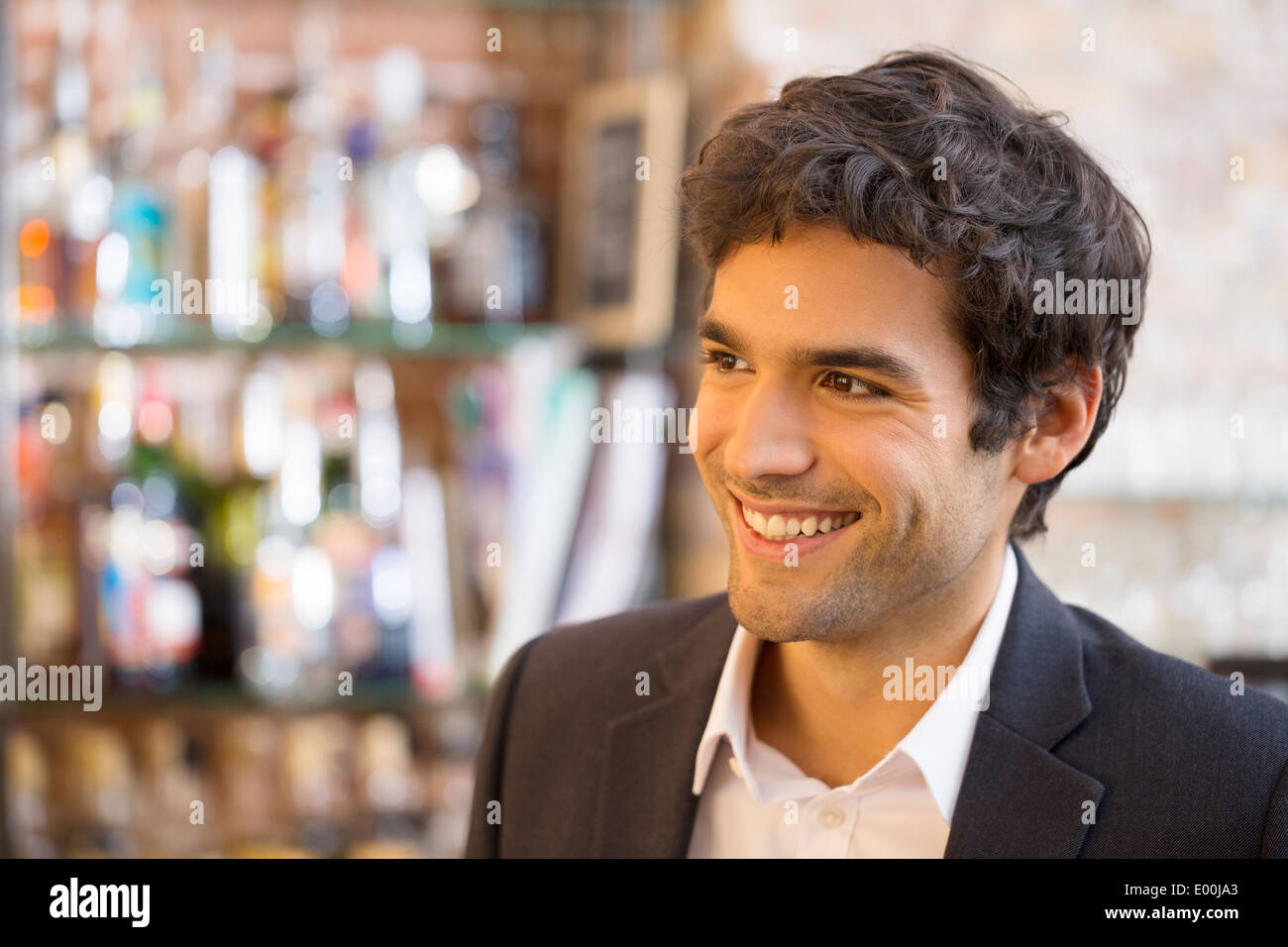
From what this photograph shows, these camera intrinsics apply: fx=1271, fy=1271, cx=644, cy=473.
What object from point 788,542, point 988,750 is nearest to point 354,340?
point 788,542

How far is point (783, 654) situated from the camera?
1.18 m

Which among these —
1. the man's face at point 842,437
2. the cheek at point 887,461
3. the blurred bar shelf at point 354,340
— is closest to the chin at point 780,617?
the man's face at point 842,437

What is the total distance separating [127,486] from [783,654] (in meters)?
1.28

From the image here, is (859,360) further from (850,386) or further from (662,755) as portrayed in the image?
(662,755)

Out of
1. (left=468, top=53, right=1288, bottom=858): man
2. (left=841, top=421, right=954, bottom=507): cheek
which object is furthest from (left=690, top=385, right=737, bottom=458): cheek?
(left=841, top=421, right=954, bottom=507): cheek

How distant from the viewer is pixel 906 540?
1011 mm

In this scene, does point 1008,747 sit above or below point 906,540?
below

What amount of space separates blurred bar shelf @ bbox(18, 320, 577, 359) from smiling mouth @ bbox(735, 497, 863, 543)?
1075mm

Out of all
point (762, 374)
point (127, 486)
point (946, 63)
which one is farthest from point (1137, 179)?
point (127, 486)

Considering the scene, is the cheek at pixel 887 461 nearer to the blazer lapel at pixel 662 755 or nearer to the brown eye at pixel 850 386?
the brown eye at pixel 850 386

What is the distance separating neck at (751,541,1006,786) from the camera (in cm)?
108

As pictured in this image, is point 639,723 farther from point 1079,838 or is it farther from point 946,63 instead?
point 946,63

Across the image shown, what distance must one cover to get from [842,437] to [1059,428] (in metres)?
0.25

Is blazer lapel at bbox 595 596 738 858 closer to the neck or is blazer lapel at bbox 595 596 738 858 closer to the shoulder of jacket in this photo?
the neck
